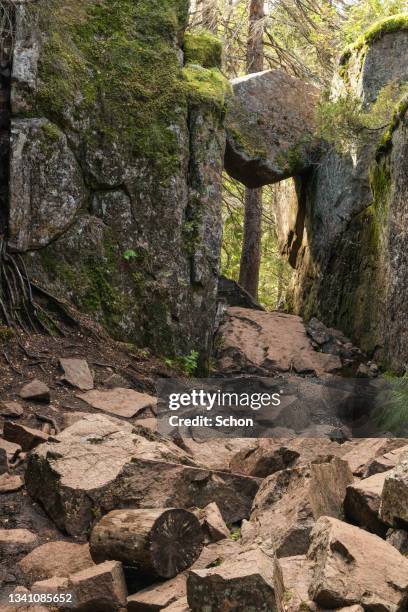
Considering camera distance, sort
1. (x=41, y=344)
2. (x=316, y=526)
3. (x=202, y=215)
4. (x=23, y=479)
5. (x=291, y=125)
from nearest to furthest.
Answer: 1. (x=316, y=526)
2. (x=23, y=479)
3. (x=41, y=344)
4. (x=202, y=215)
5. (x=291, y=125)

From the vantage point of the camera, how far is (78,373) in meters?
9.33

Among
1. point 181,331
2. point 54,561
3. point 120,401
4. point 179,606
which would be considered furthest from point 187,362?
point 179,606

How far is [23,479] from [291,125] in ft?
35.6

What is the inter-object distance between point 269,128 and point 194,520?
1121 centimetres

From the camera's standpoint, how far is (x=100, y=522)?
16.4 feet

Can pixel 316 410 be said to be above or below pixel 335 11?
below

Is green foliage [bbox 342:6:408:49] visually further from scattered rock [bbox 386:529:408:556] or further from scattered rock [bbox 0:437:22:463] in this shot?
scattered rock [bbox 386:529:408:556]

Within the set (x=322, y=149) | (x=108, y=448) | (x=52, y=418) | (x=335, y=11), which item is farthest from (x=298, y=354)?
(x=335, y=11)

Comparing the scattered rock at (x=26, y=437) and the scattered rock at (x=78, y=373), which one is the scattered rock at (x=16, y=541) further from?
the scattered rock at (x=78, y=373)

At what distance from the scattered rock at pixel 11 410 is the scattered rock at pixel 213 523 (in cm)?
292

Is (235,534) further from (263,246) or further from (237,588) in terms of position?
(263,246)

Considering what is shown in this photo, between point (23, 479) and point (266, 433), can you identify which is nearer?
point (23, 479)

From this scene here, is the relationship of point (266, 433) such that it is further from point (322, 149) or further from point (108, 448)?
point (322, 149)

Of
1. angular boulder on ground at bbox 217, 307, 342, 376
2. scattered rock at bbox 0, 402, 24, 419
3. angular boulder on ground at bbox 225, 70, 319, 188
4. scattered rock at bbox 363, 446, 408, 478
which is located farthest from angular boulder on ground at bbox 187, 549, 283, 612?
angular boulder on ground at bbox 225, 70, 319, 188
